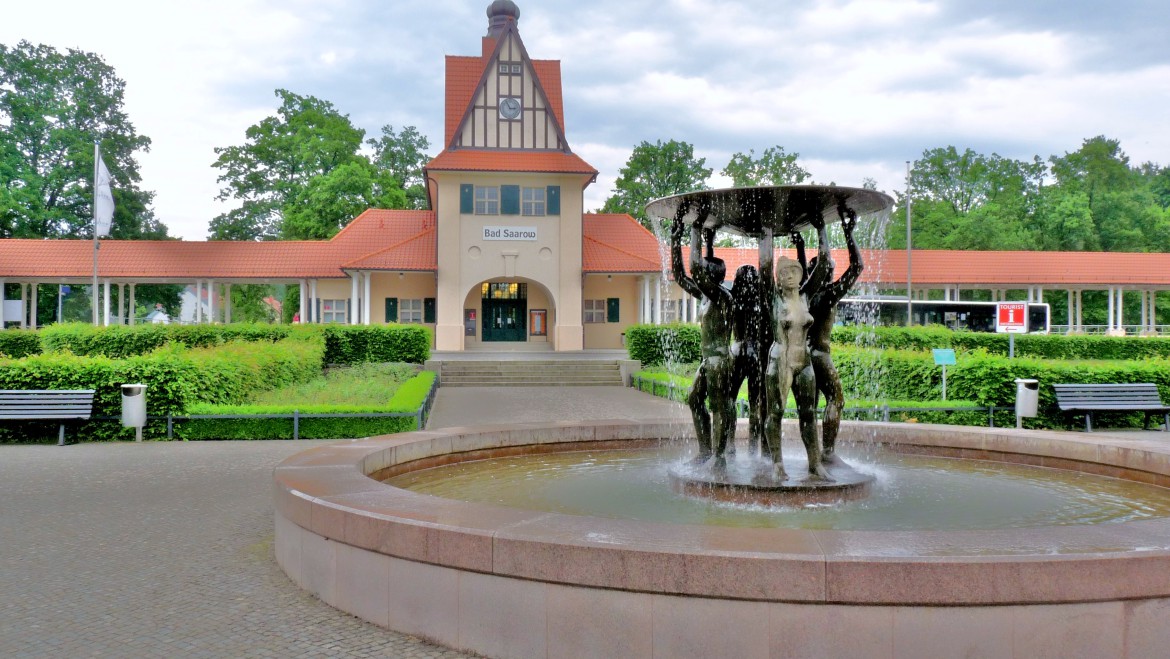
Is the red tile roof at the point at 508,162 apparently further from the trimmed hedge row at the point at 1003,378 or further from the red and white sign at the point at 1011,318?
the trimmed hedge row at the point at 1003,378

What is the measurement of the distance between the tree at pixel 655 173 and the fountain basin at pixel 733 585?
54603 mm

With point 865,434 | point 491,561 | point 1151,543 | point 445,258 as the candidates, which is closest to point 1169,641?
point 1151,543

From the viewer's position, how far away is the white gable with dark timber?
36.6 metres

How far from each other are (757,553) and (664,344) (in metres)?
24.9

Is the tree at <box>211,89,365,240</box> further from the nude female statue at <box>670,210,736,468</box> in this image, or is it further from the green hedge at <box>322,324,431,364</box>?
the nude female statue at <box>670,210,736,468</box>

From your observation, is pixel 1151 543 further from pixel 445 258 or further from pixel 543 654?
pixel 445 258

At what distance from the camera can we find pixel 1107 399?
15328 mm

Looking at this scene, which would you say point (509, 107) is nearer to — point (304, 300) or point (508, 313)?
point (508, 313)

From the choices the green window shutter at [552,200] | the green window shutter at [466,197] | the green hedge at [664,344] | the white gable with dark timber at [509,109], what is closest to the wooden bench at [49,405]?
the green hedge at [664,344]

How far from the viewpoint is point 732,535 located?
15.4ft

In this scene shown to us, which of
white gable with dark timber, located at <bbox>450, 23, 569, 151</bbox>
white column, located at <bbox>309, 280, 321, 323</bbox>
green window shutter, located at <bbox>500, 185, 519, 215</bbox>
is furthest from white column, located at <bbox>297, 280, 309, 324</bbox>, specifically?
green window shutter, located at <bbox>500, 185, 519, 215</bbox>

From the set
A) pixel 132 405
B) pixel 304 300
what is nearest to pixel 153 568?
pixel 132 405

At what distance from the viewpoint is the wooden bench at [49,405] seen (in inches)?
528

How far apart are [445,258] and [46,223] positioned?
2770cm
